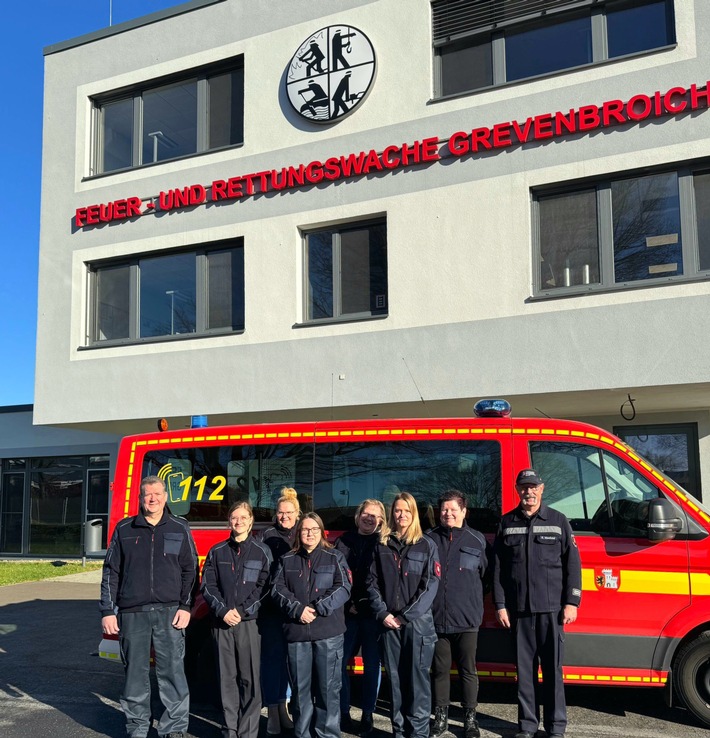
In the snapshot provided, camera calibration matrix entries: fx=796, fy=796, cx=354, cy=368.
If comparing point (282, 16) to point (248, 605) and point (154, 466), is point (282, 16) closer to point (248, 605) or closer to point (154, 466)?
point (154, 466)

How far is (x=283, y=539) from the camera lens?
6191mm

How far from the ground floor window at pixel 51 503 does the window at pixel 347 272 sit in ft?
29.0

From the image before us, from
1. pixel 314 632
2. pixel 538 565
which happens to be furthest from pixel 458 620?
pixel 314 632

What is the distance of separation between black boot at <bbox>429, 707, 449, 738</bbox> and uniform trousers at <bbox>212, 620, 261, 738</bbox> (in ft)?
4.19

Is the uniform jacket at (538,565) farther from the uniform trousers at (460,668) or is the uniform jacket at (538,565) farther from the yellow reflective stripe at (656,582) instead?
the yellow reflective stripe at (656,582)

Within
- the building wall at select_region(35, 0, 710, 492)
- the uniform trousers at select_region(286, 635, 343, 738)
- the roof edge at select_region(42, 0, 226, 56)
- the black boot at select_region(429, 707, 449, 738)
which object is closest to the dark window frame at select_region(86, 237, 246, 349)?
the building wall at select_region(35, 0, 710, 492)

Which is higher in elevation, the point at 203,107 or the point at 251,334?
the point at 203,107

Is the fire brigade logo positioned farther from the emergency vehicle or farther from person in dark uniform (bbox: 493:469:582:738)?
person in dark uniform (bbox: 493:469:582:738)

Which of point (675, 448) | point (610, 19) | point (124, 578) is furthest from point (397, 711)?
point (610, 19)

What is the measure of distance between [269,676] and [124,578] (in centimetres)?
131

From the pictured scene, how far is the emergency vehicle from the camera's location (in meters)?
6.05

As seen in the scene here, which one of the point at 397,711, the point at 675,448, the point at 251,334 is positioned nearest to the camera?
the point at 397,711

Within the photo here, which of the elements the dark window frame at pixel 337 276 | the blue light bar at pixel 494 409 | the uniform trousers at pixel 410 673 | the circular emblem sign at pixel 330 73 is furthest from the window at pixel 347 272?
the uniform trousers at pixel 410 673

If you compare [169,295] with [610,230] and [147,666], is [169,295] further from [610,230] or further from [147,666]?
[147,666]
